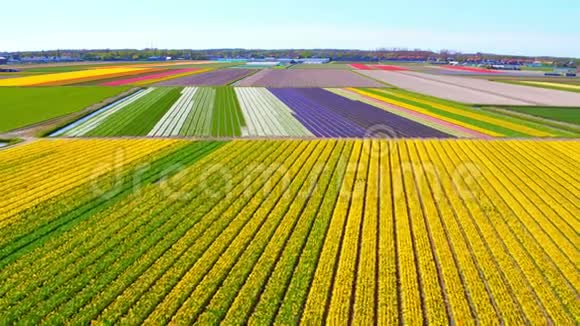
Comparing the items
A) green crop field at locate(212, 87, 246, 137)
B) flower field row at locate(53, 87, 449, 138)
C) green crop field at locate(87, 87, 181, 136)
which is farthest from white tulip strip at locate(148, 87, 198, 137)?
green crop field at locate(212, 87, 246, 137)

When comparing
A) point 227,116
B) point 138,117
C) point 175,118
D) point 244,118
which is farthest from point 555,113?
point 138,117

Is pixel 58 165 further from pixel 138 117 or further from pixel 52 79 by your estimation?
pixel 52 79

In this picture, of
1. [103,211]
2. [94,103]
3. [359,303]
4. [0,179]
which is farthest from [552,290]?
[94,103]

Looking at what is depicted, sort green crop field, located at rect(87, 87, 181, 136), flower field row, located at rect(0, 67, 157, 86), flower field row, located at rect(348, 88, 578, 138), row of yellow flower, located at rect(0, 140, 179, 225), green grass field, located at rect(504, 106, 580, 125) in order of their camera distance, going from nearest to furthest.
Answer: row of yellow flower, located at rect(0, 140, 179, 225) → green crop field, located at rect(87, 87, 181, 136) → flower field row, located at rect(348, 88, 578, 138) → green grass field, located at rect(504, 106, 580, 125) → flower field row, located at rect(0, 67, 157, 86)

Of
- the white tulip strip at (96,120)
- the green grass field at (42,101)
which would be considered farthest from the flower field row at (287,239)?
the green grass field at (42,101)

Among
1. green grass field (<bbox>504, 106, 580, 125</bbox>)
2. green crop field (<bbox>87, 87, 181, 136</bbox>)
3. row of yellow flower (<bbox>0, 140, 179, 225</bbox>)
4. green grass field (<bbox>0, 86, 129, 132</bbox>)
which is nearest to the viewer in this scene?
row of yellow flower (<bbox>0, 140, 179, 225</bbox>)

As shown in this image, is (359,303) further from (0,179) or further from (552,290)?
(0,179)

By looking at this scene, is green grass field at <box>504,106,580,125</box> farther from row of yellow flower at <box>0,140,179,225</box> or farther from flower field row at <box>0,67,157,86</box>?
flower field row at <box>0,67,157,86</box>
